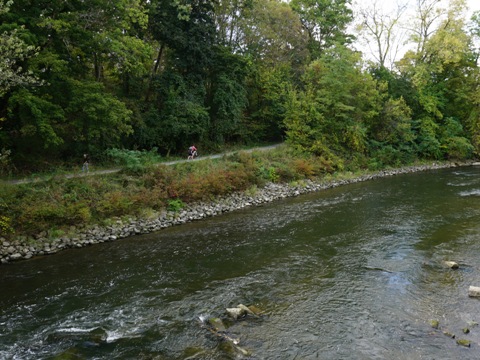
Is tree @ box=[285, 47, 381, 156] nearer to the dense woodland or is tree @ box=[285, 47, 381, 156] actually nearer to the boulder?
the dense woodland

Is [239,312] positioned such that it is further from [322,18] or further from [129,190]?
[322,18]

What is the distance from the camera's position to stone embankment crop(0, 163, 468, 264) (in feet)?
41.0

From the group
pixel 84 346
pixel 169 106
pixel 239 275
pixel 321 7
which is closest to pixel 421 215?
pixel 239 275

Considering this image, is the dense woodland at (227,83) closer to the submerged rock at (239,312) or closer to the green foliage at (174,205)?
the green foliage at (174,205)

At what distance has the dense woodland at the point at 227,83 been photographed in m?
16.7

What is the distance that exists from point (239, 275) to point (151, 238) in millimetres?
5497

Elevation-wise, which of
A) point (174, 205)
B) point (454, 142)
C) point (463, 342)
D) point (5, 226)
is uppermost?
point (454, 142)

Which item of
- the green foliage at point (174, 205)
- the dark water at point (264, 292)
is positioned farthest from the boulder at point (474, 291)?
the green foliage at point (174, 205)

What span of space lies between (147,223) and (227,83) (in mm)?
16120

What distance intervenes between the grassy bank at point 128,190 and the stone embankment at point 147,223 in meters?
0.38

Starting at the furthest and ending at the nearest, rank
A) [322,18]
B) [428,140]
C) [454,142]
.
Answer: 1. [322,18]
2. [454,142]
3. [428,140]

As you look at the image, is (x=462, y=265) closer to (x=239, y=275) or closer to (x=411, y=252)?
(x=411, y=252)

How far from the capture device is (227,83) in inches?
1099

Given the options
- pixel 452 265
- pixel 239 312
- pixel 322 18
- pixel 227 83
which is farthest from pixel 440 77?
pixel 239 312
